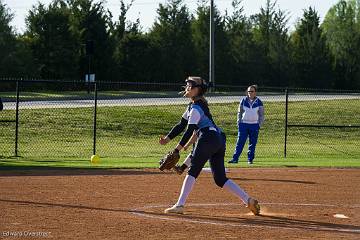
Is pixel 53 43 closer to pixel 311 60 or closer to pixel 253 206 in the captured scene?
pixel 311 60

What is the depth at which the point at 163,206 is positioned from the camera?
1186cm

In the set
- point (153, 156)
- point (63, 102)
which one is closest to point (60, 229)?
point (153, 156)

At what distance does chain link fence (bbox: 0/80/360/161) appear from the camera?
25.8m

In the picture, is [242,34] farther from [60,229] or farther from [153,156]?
[60,229]

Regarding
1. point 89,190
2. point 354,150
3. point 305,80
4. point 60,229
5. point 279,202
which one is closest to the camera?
point 60,229

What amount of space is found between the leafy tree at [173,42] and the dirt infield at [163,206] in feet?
129

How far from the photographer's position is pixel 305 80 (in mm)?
62281

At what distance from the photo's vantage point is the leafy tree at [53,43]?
162 ft

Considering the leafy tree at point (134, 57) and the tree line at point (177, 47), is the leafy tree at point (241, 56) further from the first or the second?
the leafy tree at point (134, 57)

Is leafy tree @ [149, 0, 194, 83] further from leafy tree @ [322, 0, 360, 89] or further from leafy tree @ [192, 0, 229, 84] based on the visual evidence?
leafy tree @ [322, 0, 360, 89]

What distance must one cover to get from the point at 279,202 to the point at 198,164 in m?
2.40

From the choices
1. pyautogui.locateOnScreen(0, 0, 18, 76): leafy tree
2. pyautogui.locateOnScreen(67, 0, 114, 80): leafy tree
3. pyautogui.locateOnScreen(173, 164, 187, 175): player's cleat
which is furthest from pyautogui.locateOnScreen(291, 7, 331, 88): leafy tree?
pyautogui.locateOnScreen(173, 164, 187, 175): player's cleat

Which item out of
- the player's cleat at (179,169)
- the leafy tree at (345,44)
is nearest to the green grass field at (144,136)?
the player's cleat at (179,169)

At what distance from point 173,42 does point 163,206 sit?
46626mm
